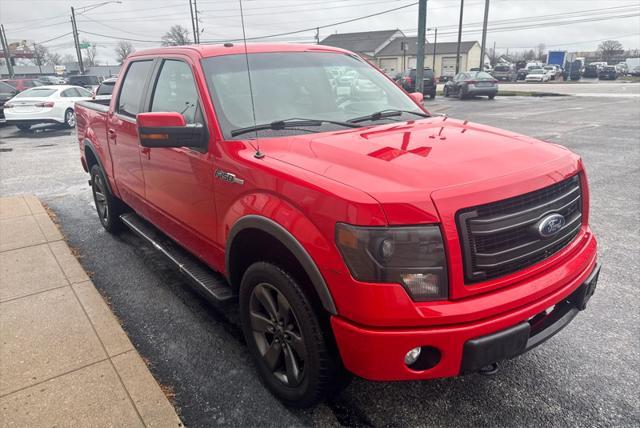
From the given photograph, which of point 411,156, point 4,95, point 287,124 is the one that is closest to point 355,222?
point 411,156

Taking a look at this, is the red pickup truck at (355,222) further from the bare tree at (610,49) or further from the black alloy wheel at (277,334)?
the bare tree at (610,49)

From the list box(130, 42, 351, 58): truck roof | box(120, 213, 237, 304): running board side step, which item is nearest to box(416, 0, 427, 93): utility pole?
box(130, 42, 351, 58): truck roof

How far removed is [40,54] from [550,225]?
99303 mm

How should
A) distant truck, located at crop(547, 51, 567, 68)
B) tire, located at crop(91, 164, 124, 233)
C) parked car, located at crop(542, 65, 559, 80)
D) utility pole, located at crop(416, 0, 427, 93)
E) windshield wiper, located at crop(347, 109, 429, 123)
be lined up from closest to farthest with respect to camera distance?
1. windshield wiper, located at crop(347, 109, 429, 123)
2. tire, located at crop(91, 164, 124, 233)
3. utility pole, located at crop(416, 0, 427, 93)
4. parked car, located at crop(542, 65, 559, 80)
5. distant truck, located at crop(547, 51, 567, 68)

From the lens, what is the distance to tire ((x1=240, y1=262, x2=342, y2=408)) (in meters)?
2.24

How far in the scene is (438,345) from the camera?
6.49 ft

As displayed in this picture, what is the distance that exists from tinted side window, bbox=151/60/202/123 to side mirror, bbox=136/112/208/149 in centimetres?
25

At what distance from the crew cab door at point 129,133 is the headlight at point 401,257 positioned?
2.69 m

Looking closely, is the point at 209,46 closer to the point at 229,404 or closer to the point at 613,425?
the point at 229,404

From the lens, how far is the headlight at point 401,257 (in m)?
1.93

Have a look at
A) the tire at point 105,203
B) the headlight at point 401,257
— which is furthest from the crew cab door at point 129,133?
the headlight at point 401,257

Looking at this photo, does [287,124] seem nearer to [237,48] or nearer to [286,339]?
[237,48]

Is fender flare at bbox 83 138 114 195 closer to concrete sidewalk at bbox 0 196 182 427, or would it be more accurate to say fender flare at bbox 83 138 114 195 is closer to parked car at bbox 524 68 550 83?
concrete sidewalk at bbox 0 196 182 427

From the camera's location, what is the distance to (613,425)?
7.93 feet
